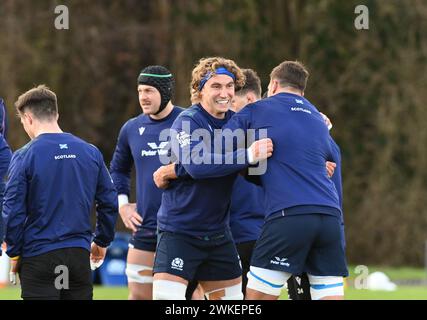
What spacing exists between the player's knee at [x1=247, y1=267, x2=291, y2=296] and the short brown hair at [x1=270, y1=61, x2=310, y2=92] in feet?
4.80

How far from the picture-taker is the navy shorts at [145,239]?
374 inches

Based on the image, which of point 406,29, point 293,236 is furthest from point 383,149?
point 293,236

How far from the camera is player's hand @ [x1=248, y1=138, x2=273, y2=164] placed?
24.1ft

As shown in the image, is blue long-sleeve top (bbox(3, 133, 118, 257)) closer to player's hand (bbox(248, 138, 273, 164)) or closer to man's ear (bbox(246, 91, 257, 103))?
player's hand (bbox(248, 138, 273, 164))

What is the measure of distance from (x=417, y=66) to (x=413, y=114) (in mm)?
1158

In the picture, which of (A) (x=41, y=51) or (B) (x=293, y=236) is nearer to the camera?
(B) (x=293, y=236)

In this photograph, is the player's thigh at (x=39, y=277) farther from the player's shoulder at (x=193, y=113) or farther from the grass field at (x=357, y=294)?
Result: the grass field at (x=357, y=294)

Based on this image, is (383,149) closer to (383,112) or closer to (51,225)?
(383,112)

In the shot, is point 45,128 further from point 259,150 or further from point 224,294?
point 224,294

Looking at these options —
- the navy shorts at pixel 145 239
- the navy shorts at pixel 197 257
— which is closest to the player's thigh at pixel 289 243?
the navy shorts at pixel 197 257

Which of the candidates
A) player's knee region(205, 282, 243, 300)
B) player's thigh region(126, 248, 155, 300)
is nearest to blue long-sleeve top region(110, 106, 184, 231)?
player's thigh region(126, 248, 155, 300)

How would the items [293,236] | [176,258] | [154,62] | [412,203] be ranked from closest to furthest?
1. [293,236]
2. [176,258]
3. [412,203]
4. [154,62]

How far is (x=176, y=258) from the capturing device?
788cm

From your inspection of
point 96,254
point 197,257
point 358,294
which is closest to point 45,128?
point 96,254
